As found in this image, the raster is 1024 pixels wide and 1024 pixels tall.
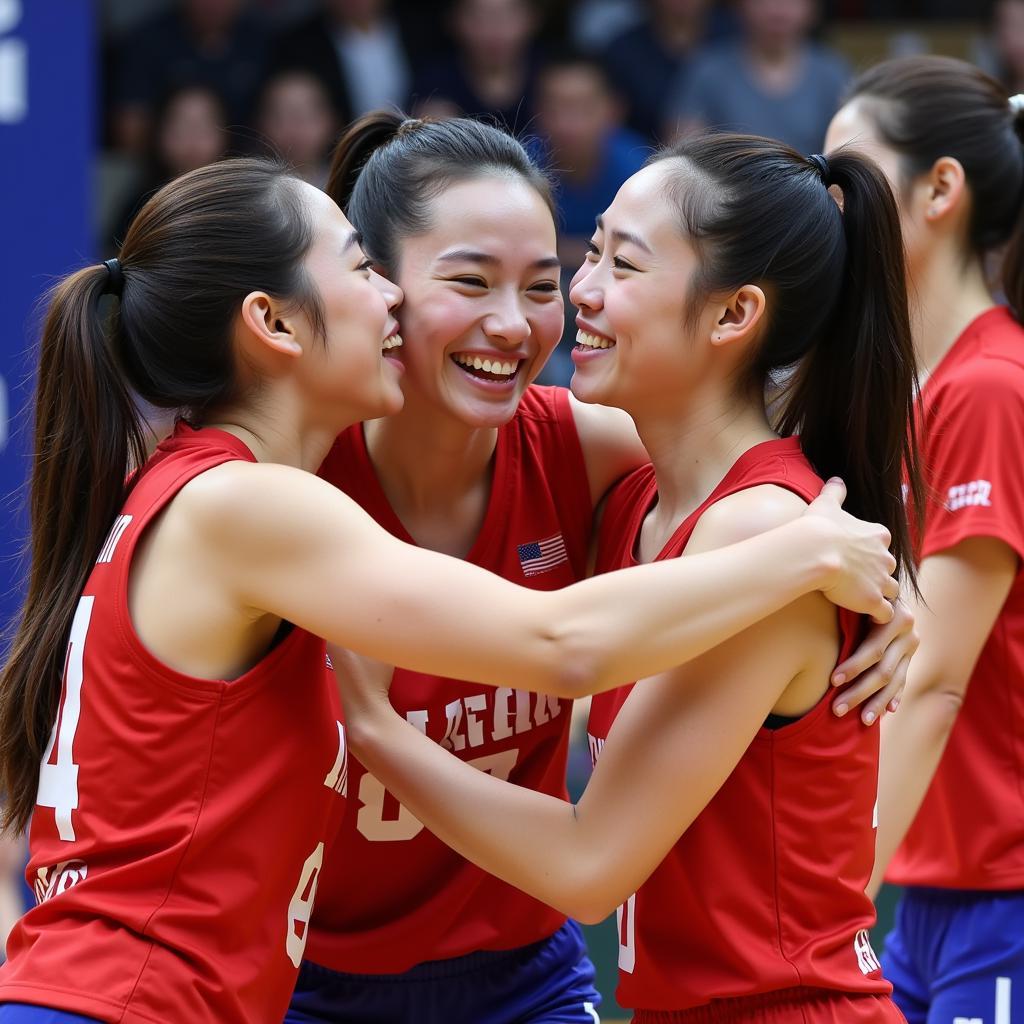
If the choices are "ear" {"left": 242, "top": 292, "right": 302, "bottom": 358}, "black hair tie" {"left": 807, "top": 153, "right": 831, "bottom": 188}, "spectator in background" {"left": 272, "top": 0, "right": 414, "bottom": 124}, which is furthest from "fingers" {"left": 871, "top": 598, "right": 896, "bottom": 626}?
"spectator in background" {"left": 272, "top": 0, "right": 414, "bottom": 124}

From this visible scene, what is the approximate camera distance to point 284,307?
2.51m

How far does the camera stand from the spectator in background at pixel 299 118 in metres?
7.66

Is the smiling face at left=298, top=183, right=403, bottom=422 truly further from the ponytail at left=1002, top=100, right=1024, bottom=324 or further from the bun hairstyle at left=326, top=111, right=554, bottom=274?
the ponytail at left=1002, top=100, right=1024, bottom=324

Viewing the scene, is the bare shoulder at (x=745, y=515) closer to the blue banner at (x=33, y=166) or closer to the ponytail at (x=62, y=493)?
the ponytail at (x=62, y=493)

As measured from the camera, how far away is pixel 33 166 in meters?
6.04

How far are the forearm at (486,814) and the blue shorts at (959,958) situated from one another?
1.04 meters

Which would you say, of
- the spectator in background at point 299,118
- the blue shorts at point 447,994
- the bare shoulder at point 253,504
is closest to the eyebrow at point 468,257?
the bare shoulder at point 253,504

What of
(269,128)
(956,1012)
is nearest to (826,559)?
(956,1012)

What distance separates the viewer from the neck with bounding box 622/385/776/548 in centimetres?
267

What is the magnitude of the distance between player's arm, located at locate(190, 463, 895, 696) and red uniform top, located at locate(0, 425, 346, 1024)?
0.39ft

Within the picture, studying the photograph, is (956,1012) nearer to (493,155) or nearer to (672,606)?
(672,606)

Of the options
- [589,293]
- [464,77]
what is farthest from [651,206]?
[464,77]

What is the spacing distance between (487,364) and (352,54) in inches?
229

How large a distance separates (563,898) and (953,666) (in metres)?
1.01
